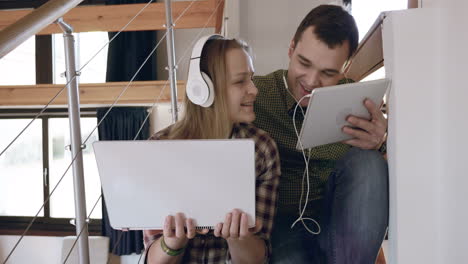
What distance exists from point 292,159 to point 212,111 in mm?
275

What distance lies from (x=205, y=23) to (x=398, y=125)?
123 centimetres

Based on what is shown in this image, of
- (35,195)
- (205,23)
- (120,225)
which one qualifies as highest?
(205,23)

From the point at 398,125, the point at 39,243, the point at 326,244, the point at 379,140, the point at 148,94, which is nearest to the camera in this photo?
the point at 398,125

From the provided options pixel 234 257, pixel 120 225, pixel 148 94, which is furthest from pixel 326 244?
pixel 148 94

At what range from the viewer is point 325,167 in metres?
Answer: 1.14

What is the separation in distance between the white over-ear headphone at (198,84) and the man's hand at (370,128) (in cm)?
34

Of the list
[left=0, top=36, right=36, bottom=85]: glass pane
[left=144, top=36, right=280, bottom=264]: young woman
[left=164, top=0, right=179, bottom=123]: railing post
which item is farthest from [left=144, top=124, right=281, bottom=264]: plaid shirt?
[left=0, top=36, right=36, bottom=85]: glass pane

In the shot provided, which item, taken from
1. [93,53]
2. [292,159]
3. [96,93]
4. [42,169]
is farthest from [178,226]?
[42,169]

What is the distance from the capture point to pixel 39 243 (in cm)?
358

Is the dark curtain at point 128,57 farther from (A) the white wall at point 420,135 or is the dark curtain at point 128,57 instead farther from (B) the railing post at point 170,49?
(A) the white wall at point 420,135

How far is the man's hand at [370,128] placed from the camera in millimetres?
833

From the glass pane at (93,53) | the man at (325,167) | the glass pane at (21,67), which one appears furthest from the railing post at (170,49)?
the glass pane at (21,67)

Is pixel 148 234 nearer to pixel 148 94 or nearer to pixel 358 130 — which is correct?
pixel 358 130

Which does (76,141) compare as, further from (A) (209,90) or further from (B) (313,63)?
(B) (313,63)
